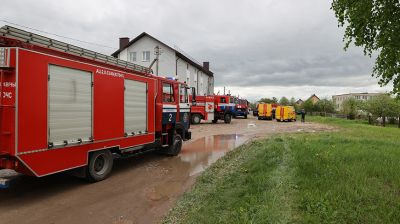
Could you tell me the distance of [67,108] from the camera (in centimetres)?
666

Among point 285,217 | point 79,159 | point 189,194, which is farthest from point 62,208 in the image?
point 285,217

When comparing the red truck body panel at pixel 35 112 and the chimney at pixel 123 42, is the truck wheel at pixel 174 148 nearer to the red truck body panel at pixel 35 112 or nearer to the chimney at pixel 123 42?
the red truck body panel at pixel 35 112

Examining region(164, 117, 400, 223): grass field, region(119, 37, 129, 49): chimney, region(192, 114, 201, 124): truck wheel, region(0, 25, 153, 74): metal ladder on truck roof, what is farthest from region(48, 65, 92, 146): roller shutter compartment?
region(119, 37, 129, 49): chimney

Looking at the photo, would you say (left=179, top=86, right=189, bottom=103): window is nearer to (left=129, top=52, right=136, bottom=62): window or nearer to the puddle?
the puddle

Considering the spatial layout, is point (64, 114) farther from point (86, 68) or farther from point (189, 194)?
point (189, 194)

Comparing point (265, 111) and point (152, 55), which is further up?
point (152, 55)

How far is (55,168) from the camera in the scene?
21.1 ft

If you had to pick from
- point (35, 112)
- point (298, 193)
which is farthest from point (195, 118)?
point (298, 193)

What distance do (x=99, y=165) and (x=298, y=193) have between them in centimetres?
499

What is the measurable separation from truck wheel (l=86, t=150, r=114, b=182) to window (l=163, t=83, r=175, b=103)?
11.1 feet

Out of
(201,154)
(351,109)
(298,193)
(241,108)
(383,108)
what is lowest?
(201,154)

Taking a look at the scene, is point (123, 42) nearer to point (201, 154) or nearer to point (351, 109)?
point (201, 154)

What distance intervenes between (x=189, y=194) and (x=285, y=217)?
2477mm

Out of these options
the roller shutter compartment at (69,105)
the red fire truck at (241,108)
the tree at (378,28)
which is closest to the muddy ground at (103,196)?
the roller shutter compartment at (69,105)
